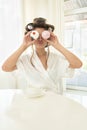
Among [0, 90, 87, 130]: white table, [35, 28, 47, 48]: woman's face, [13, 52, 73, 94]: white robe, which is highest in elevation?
[35, 28, 47, 48]: woman's face

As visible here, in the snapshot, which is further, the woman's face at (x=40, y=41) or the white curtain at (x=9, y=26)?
the white curtain at (x=9, y=26)

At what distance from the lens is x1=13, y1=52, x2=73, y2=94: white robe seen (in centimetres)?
137

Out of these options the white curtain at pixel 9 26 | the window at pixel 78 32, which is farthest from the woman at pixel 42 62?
the window at pixel 78 32

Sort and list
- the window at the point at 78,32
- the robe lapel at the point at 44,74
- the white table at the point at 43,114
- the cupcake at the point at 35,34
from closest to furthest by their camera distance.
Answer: the white table at the point at 43,114 → the cupcake at the point at 35,34 → the robe lapel at the point at 44,74 → the window at the point at 78,32

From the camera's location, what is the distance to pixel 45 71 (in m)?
1.39

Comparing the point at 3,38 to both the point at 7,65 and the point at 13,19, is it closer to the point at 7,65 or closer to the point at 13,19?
the point at 13,19

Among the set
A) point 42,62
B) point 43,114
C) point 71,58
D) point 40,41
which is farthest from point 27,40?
point 43,114

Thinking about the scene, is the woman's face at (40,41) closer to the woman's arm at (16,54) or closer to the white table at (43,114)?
the woman's arm at (16,54)

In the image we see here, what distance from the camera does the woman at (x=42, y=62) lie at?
4.35 feet

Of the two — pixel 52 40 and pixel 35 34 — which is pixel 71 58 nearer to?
pixel 52 40

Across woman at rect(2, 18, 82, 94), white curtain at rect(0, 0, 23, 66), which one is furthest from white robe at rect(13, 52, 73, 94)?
white curtain at rect(0, 0, 23, 66)

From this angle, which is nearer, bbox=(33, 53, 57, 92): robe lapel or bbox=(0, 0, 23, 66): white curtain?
bbox=(33, 53, 57, 92): robe lapel

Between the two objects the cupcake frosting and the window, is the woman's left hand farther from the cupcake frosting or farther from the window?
the window

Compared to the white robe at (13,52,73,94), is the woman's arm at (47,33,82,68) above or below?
above
